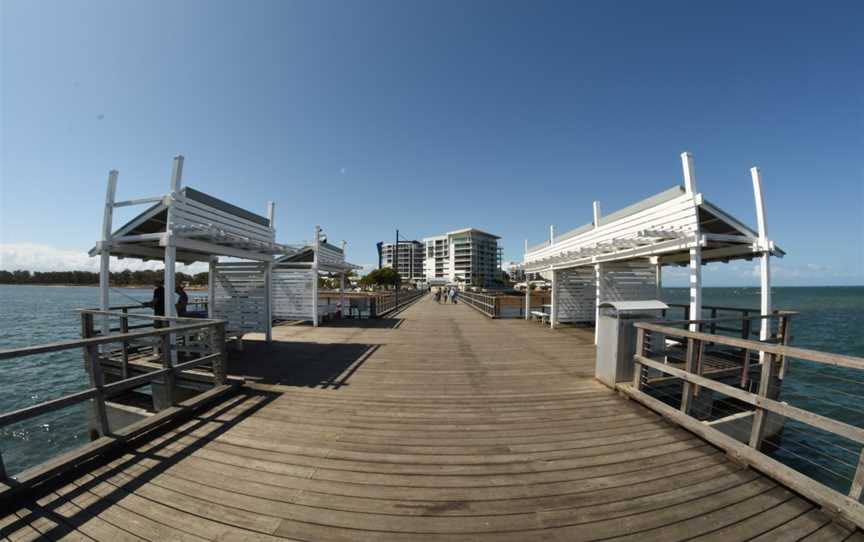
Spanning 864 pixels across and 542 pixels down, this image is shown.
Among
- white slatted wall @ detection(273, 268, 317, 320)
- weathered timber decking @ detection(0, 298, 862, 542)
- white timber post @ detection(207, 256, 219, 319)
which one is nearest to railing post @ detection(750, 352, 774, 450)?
weathered timber decking @ detection(0, 298, 862, 542)

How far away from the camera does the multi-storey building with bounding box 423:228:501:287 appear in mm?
102000

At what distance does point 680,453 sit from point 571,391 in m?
1.75

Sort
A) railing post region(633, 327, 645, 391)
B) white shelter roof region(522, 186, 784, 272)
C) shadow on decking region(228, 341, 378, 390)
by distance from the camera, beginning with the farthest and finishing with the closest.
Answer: white shelter roof region(522, 186, 784, 272), shadow on decking region(228, 341, 378, 390), railing post region(633, 327, 645, 391)

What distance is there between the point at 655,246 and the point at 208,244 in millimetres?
10186

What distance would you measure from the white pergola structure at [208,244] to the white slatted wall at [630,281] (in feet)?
32.5

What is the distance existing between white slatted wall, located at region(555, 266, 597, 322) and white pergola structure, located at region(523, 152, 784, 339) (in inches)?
1.5

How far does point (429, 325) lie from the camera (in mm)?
12688

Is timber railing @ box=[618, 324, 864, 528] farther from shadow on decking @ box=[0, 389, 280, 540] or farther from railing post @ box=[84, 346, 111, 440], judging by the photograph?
railing post @ box=[84, 346, 111, 440]

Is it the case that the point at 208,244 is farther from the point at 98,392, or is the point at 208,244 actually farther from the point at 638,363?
the point at 638,363

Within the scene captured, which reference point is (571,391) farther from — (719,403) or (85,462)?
(85,462)

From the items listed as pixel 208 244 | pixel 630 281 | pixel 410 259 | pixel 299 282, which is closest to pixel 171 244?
pixel 208 244

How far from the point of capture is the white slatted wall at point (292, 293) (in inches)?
495

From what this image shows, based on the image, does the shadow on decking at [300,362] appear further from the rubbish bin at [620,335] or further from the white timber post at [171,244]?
the rubbish bin at [620,335]

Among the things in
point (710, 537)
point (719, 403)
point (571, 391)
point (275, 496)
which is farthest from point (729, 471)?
point (719, 403)
